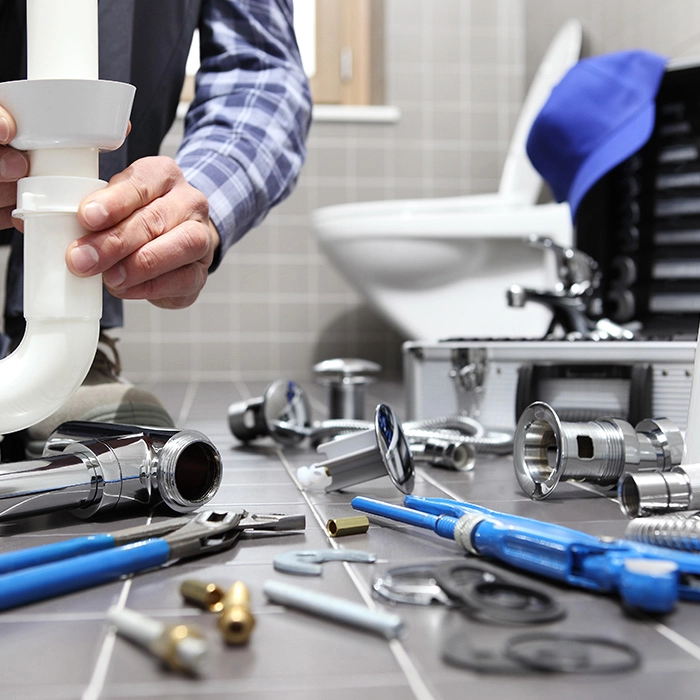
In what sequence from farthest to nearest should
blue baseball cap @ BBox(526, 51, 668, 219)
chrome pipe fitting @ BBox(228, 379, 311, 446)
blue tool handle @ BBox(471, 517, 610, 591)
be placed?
1. blue baseball cap @ BBox(526, 51, 668, 219)
2. chrome pipe fitting @ BBox(228, 379, 311, 446)
3. blue tool handle @ BBox(471, 517, 610, 591)

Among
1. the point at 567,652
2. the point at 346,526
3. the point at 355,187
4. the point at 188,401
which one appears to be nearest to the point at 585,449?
the point at 346,526

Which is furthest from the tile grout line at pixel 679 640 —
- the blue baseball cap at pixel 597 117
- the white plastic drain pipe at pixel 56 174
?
the blue baseball cap at pixel 597 117

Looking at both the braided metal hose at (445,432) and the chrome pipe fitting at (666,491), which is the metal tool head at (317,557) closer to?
the chrome pipe fitting at (666,491)

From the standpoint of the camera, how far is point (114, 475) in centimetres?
59

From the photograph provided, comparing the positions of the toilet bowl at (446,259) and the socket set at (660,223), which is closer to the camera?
the socket set at (660,223)

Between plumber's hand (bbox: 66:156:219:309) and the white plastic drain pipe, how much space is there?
1 centimetres

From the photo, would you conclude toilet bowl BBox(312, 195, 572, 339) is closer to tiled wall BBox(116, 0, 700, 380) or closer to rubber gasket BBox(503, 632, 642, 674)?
tiled wall BBox(116, 0, 700, 380)

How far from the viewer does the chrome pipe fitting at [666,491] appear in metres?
0.56

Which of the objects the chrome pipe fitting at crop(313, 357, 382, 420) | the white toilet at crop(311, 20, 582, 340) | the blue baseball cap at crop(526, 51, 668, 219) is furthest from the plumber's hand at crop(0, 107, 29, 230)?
the white toilet at crop(311, 20, 582, 340)

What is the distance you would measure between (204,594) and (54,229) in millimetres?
251

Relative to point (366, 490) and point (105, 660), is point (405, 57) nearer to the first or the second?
point (366, 490)

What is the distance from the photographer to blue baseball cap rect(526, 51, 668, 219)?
1.50 metres

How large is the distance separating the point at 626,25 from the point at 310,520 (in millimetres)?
1865

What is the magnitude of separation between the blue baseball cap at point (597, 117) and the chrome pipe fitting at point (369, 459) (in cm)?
99
